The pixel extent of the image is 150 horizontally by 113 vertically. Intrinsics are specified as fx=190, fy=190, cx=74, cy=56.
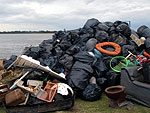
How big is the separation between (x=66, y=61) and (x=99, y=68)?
946mm

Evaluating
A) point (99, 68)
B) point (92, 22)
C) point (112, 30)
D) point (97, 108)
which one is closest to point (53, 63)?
point (99, 68)

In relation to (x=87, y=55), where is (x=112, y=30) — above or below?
above

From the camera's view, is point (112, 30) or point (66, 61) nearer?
point (66, 61)

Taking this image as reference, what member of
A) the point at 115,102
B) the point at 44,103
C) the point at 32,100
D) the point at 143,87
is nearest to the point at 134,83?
the point at 143,87

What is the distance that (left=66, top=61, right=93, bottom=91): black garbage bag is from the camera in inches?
190

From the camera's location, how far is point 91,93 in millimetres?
4688

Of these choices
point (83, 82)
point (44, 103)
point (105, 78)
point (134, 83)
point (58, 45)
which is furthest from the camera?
point (58, 45)

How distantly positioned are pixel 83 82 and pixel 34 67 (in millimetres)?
1317

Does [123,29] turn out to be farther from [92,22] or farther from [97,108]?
[97,108]

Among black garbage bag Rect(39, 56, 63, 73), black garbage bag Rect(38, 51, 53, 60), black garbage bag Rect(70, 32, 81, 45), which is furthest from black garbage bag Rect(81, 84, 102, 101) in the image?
black garbage bag Rect(70, 32, 81, 45)

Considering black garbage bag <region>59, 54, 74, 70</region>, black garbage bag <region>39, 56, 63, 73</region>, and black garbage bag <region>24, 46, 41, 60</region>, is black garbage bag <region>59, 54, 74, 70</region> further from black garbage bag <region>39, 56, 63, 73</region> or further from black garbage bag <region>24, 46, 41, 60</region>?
Result: black garbage bag <region>24, 46, 41, 60</region>

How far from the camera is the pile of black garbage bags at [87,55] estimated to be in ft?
16.1

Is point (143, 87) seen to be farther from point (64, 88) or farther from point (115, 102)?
point (64, 88)

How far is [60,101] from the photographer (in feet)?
13.8
